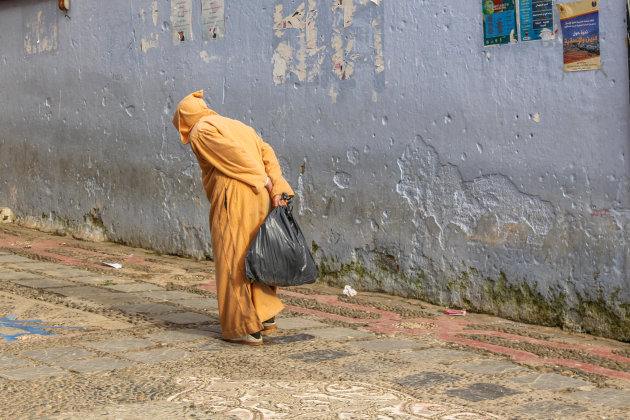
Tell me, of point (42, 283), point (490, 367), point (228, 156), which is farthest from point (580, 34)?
point (42, 283)

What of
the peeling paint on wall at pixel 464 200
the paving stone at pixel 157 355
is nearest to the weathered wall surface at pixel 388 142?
the peeling paint on wall at pixel 464 200

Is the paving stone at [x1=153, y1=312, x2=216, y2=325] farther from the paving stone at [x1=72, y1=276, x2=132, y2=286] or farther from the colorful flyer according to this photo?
the colorful flyer

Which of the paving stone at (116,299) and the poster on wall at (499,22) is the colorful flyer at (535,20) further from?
the paving stone at (116,299)

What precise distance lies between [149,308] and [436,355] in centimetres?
221

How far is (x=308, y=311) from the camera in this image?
20.0 ft

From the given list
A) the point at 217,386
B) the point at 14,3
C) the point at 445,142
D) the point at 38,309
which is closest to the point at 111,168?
the point at 14,3

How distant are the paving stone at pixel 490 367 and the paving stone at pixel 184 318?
1.88 metres

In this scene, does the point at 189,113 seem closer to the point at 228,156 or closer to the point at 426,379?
the point at 228,156

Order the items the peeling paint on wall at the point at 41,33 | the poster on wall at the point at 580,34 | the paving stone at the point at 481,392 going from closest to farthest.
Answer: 1. the paving stone at the point at 481,392
2. the poster on wall at the point at 580,34
3. the peeling paint on wall at the point at 41,33

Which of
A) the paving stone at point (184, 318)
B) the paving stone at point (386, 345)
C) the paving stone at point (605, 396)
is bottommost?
the paving stone at point (605, 396)

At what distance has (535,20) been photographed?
5641 millimetres

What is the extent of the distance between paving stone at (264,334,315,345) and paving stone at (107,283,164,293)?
6.28ft

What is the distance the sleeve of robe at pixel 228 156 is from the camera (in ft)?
16.2

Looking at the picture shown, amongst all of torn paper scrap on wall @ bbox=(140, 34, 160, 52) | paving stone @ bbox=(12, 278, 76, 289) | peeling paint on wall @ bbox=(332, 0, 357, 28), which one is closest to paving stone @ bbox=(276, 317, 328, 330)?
paving stone @ bbox=(12, 278, 76, 289)
